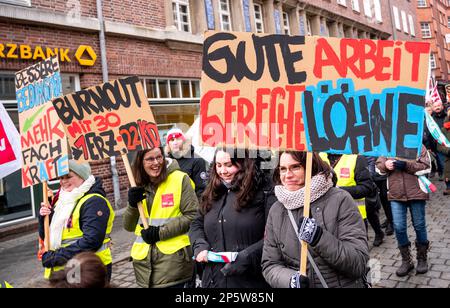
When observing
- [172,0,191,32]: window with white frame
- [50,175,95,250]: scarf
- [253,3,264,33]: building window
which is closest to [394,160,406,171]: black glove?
[50,175,95,250]: scarf

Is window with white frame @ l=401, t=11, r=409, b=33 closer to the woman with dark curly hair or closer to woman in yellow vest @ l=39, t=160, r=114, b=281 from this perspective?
the woman with dark curly hair

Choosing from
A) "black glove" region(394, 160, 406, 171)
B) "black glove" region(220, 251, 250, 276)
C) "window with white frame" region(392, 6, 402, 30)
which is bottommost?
"black glove" region(220, 251, 250, 276)

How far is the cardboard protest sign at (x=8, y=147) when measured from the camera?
A: 12.2ft

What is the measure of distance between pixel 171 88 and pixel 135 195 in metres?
8.71

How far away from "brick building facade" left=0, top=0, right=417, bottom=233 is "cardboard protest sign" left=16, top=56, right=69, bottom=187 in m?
4.99

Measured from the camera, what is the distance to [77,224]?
2779 millimetres

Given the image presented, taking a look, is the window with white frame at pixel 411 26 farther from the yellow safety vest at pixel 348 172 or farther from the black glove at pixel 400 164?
the black glove at pixel 400 164

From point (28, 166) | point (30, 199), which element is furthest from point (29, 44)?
point (28, 166)

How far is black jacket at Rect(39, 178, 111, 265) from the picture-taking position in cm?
269

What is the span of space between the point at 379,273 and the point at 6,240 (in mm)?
6874

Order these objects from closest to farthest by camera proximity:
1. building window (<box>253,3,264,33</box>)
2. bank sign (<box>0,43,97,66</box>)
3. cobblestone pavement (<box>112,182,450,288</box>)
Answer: cobblestone pavement (<box>112,182,450,288</box>)
bank sign (<box>0,43,97,66</box>)
building window (<box>253,3,264,33</box>)

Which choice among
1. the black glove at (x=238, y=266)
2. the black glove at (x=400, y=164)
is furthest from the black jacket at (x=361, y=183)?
the black glove at (x=238, y=266)

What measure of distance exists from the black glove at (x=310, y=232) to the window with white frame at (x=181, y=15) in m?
10.9
